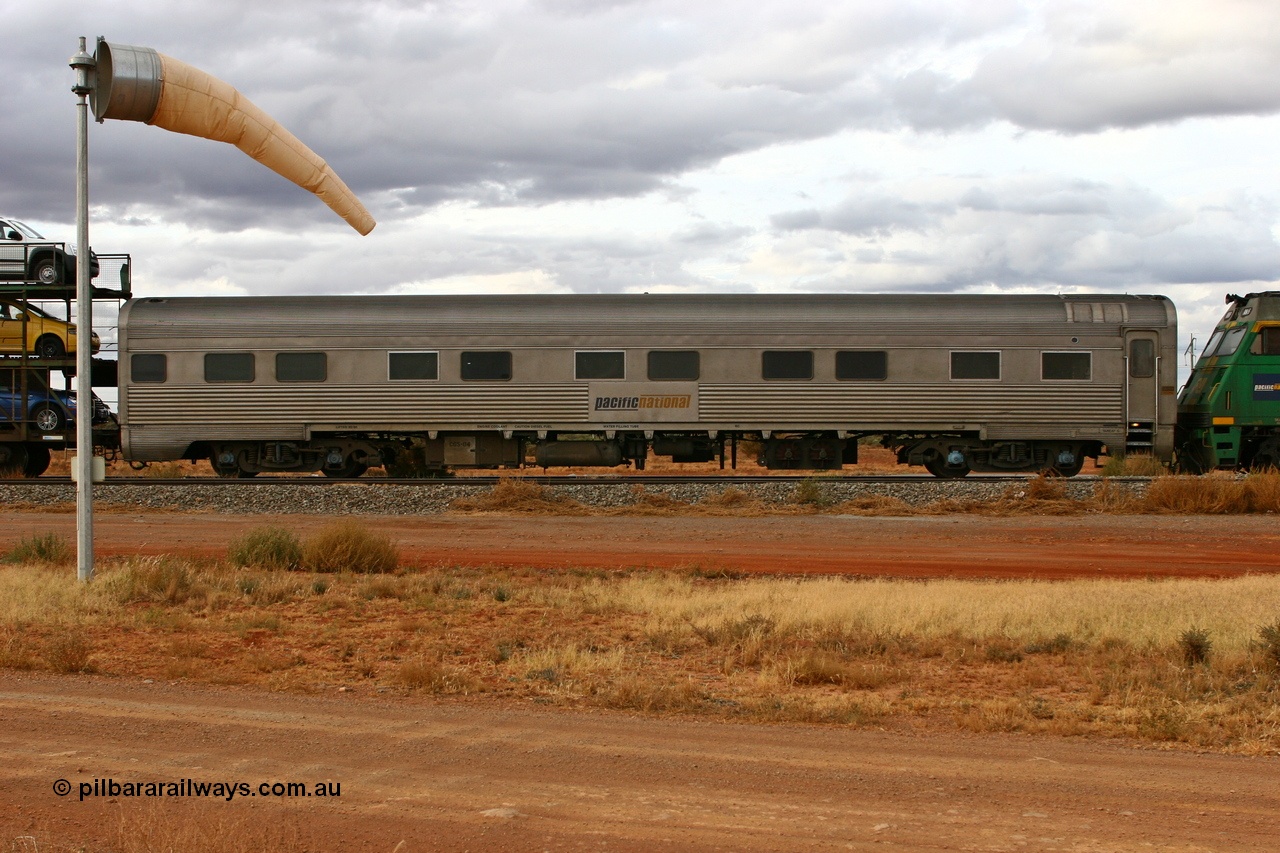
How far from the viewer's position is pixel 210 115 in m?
9.18

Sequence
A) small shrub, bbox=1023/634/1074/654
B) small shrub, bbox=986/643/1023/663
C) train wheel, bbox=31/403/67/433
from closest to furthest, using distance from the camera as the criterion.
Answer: small shrub, bbox=986/643/1023/663
small shrub, bbox=1023/634/1074/654
train wheel, bbox=31/403/67/433

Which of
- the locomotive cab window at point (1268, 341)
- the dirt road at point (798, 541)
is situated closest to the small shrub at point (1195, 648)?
the dirt road at point (798, 541)

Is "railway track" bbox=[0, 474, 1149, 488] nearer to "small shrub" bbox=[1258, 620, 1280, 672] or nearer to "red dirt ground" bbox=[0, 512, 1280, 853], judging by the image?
"small shrub" bbox=[1258, 620, 1280, 672]

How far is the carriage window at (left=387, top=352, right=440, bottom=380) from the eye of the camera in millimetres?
21188

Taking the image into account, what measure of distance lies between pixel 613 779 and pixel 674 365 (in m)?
15.9

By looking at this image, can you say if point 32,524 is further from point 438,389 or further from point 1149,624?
point 1149,624

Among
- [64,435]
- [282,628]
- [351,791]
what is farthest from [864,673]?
[64,435]

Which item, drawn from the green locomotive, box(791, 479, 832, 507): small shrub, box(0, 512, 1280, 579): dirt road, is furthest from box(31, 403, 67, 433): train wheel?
the green locomotive

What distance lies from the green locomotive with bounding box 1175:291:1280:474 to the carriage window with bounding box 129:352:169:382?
19147mm

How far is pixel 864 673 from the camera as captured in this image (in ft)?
26.2

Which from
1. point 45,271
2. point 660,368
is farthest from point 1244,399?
point 45,271

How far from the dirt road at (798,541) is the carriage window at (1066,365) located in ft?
11.7

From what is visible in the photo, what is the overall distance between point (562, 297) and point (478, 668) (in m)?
13.8

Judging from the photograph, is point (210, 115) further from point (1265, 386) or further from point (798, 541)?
point (1265, 386)
